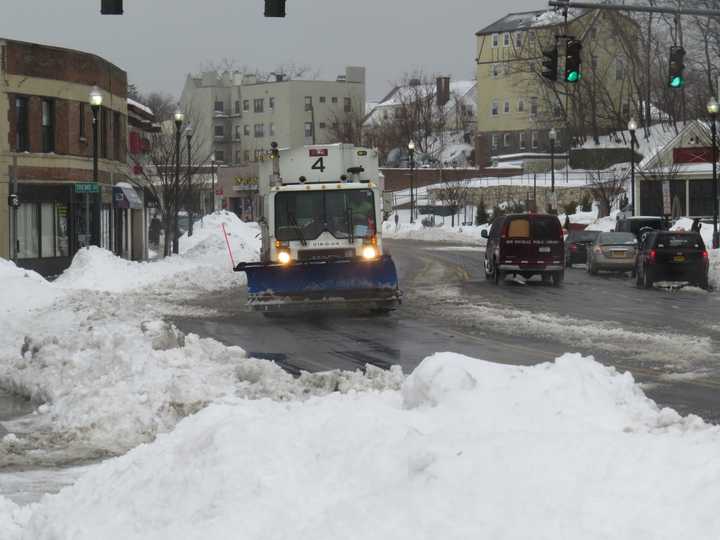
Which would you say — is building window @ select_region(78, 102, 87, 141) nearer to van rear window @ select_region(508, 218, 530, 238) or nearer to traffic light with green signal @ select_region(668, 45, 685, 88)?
van rear window @ select_region(508, 218, 530, 238)

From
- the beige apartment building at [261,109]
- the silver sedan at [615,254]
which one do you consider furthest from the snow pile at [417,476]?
the beige apartment building at [261,109]

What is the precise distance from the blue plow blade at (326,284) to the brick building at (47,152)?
1641cm

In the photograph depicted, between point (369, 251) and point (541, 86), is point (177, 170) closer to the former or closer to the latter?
point (369, 251)

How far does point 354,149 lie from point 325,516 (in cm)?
1972

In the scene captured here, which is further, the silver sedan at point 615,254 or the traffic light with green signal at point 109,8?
the silver sedan at point 615,254

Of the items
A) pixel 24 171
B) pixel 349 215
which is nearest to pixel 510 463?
pixel 349 215

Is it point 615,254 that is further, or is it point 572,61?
point 615,254

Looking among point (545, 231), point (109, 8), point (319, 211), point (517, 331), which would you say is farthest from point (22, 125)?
point (517, 331)

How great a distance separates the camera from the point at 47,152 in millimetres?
42188

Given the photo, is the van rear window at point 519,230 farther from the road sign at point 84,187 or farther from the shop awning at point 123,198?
the shop awning at point 123,198

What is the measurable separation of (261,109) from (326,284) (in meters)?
112

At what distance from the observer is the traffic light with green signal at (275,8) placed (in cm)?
1991

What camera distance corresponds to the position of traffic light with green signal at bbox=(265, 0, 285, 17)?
65.3 feet

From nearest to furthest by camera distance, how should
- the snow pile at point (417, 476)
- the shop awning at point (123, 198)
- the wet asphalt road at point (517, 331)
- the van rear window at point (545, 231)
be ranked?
the snow pile at point (417, 476), the wet asphalt road at point (517, 331), the van rear window at point (545, 231), the shop awning at point (123, 198)
